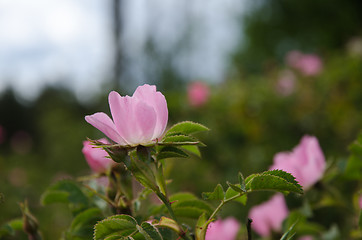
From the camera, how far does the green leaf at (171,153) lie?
0.45 metres

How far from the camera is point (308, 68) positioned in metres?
2.70

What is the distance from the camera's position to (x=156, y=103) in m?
0.49

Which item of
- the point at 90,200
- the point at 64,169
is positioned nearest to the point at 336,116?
the point at 90,200

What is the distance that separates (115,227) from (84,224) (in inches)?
7.0

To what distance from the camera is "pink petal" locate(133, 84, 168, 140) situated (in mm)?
483

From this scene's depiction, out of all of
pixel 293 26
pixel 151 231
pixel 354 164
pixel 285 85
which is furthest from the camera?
pixel 293 26

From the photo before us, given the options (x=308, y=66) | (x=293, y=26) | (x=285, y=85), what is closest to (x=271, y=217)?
(x=285, y=85)

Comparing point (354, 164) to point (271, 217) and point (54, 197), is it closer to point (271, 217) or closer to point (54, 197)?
point (271, 217)

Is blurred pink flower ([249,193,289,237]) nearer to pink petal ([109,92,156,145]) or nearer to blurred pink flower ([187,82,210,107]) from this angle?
pink petal ([109,92,156,145])

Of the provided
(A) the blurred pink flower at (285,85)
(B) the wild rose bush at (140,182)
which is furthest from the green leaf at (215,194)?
(A) the blurred pink flower at (285,85)

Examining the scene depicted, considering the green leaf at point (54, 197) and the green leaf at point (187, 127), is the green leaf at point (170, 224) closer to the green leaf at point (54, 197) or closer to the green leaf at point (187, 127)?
the green leaf at point (187, 127)

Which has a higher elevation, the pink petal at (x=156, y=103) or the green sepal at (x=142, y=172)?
the pink petal at (x=156, y=103)

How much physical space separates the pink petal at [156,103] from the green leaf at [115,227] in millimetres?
104

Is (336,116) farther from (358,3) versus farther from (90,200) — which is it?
(358,3)
